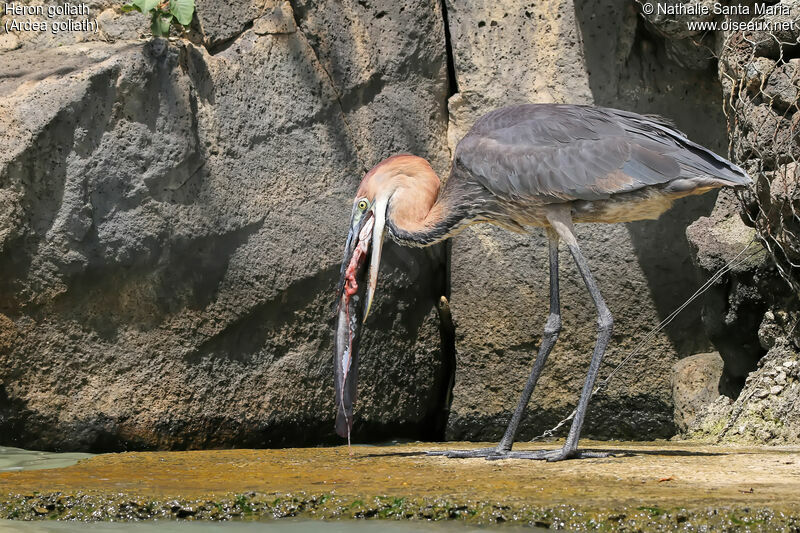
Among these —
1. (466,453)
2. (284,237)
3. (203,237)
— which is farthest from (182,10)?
(466,453)

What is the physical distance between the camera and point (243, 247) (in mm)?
6215

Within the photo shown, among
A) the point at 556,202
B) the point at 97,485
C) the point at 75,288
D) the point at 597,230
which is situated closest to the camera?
the point at 97,485

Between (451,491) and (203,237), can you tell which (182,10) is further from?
(451,491)

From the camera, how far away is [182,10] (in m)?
6.21

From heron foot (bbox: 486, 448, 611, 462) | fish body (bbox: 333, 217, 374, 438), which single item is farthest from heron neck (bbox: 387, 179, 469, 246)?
heron foot (bbox: 486, 448, 611, 462)

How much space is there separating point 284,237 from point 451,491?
2.86m

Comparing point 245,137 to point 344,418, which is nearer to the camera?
point 344,418

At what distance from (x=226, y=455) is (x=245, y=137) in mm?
2116

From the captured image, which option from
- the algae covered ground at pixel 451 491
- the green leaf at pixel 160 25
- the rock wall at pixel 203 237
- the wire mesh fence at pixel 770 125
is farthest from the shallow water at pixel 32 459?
the wire mesh fence at pixel 770 125

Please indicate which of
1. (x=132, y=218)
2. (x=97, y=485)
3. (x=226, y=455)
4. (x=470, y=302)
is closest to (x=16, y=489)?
(x=97, y=485)

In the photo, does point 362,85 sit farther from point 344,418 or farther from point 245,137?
point 344,418

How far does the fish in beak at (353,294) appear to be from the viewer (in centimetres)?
539

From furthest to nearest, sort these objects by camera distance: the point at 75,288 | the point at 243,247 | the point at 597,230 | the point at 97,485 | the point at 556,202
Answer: the point at 597,230
the point at 243,247
the point at 75,288
the point at 556,202
the point at 97,485

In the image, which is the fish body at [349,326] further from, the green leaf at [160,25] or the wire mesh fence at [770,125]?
the wire mesh fence at [770,125]
